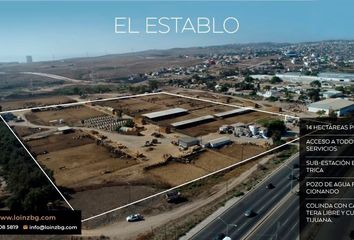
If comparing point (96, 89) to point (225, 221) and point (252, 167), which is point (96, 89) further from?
point (225, 221)

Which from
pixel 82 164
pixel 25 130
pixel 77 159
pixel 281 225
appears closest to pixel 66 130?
pixel 25 130

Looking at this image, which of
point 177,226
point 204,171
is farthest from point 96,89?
point 177,226

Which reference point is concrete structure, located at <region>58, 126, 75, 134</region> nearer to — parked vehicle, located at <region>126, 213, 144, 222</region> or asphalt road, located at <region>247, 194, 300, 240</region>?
parked vehicle, located at <region>126, 213, 144, 222</region>

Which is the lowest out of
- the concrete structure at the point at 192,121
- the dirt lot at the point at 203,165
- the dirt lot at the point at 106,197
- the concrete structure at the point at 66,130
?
the dirt lot at the point at 106,197

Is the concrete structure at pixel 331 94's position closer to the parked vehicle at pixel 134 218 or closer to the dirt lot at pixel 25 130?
the dirt lot at pixel 25 130

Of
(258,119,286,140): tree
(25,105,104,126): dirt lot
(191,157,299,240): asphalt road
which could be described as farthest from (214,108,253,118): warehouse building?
(191,157,299,240): asphalt road

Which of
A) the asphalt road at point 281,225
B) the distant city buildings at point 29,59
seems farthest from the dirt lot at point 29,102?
the distant city buildings at point 29,59
